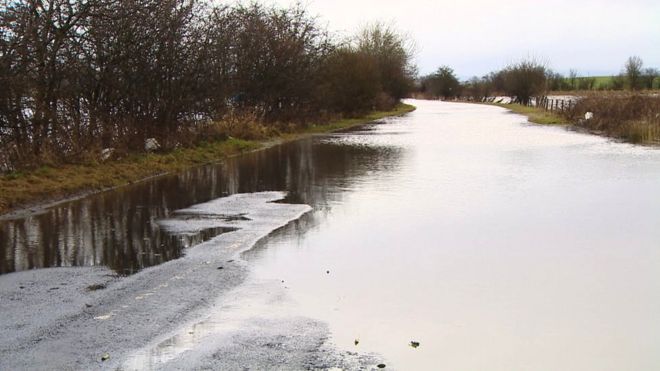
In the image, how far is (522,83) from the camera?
3162 inches

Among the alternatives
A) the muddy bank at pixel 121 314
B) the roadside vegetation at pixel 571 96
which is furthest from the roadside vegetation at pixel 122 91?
the roadside vegetation at pixel 571 96

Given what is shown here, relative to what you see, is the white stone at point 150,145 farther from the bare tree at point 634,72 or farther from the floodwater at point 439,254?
the bare tree at point 634,72

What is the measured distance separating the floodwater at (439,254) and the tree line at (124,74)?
8.74ft

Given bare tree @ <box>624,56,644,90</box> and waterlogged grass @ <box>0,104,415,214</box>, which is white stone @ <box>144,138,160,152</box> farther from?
bare tree @ <box>624,56,644,90</box>

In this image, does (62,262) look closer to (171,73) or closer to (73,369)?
(73,369)

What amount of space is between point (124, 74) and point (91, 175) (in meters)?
4.94

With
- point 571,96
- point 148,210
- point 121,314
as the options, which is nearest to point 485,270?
point 121,314

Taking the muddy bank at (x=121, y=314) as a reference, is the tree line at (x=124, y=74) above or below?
above

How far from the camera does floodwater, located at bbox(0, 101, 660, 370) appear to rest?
6.00 metres

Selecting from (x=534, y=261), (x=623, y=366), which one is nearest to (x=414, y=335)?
(x=623, y=366)

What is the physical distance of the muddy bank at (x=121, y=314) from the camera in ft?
18.1

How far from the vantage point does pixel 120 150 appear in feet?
58.5

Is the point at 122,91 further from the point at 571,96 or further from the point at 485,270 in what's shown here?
the point at 571,96

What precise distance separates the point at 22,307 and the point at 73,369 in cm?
187
